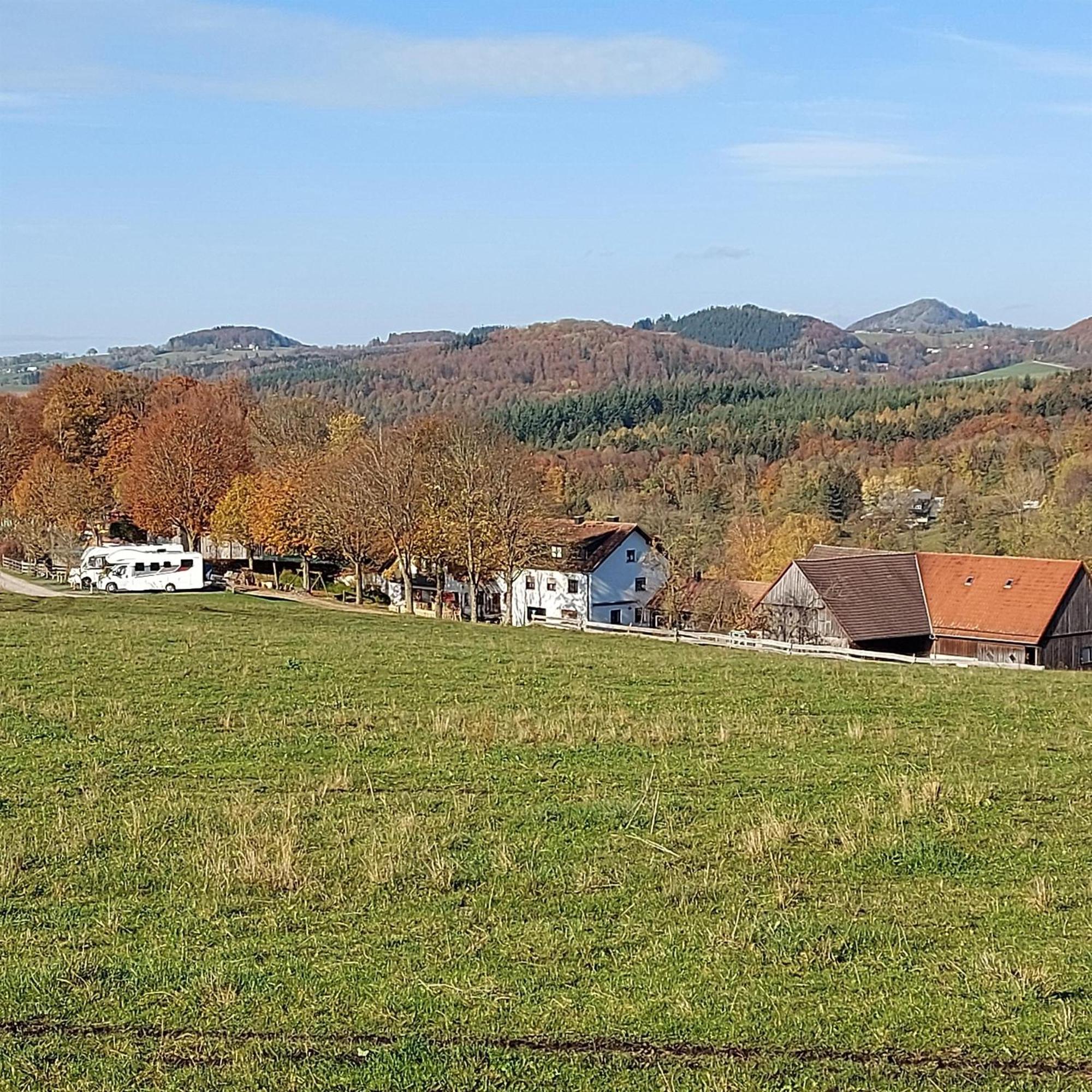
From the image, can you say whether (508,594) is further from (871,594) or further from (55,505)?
(55,505)

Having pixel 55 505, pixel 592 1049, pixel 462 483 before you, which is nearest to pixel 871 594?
pixel 462 483

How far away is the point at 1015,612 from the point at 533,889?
52441 millimetres

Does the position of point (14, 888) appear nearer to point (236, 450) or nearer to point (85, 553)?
point (85, 553)

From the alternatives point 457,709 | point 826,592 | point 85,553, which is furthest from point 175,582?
point 457,709

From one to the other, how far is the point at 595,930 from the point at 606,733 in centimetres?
667

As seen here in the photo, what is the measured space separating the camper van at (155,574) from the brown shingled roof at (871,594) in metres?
27.9

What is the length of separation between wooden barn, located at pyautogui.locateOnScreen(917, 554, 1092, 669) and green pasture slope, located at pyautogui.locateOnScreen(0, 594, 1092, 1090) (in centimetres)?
4082

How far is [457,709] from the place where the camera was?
16656 mm

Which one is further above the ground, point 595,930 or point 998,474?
point 998,474

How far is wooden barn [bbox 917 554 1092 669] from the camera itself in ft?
185

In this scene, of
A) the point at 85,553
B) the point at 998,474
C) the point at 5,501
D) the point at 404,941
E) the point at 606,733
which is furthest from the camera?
the point at 998,474

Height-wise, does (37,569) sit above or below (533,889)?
above

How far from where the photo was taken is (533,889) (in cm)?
938

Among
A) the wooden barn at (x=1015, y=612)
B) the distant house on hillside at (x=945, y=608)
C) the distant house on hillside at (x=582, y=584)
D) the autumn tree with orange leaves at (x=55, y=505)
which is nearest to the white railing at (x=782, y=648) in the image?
the distant house on hillside at (x=945, y=608)
